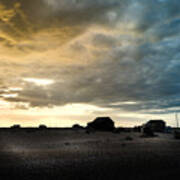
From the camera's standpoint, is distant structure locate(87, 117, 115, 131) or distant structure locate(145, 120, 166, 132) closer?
distant structure locate(87, 117, 115, 131)

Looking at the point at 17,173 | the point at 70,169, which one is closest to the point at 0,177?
the point at 17,173

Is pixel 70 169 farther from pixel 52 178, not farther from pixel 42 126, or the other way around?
pixel 42 126

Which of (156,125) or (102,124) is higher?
(102,124)

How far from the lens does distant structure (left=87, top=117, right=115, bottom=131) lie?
51.8 m

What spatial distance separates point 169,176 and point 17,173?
22.2ft

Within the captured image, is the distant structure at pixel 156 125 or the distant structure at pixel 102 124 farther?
the distant structure at pixel 156 125

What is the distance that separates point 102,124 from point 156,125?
18273 millimetres

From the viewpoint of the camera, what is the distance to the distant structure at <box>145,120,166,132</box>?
197 ft

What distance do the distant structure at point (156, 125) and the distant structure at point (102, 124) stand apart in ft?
44.4

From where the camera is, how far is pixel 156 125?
198 feet

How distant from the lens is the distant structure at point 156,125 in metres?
59.9

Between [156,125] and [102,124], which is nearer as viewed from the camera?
[102,124]

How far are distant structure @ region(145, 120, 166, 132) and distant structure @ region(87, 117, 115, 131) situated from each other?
1352cm

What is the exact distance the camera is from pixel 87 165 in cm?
1104
